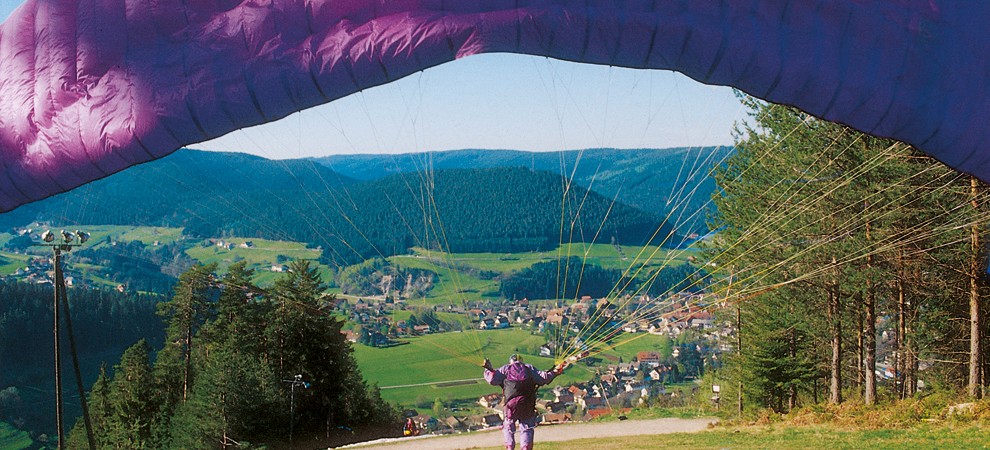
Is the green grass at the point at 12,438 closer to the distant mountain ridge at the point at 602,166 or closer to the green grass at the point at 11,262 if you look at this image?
the green grass at the point at 11,262

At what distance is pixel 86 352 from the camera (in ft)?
236

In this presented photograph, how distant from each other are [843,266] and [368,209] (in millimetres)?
84959

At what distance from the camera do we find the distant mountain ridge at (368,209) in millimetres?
94438

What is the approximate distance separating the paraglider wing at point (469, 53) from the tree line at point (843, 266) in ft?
27.7

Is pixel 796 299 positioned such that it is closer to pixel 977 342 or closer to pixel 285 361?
pixel 977 342

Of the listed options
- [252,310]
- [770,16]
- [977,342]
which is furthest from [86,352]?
[770,16]

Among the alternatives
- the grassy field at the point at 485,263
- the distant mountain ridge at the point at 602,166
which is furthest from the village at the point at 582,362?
the distant mountain ridge at the point at 602,166

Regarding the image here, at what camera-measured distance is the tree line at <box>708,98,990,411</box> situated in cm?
1563

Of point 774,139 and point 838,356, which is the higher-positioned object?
point 774,139

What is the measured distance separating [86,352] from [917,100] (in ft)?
257

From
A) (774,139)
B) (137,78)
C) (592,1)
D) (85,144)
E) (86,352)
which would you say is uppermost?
(774,139)

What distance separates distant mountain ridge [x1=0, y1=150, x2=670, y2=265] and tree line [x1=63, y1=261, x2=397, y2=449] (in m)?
53.0

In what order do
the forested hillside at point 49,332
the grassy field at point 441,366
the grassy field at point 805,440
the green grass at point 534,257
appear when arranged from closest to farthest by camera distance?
the grassy field at point 805,440, the grassy field at point 441,366, the forested hillside at point 49,332, the green grass at point 534,257

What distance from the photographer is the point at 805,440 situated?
44.7 feet
